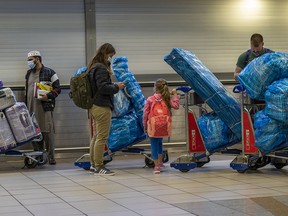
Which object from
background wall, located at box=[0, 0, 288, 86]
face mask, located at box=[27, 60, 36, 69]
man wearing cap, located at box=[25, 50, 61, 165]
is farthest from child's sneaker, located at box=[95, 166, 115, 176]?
background wall, located at box=[0, 0, 288, 86]

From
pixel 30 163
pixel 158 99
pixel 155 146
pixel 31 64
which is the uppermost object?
pixel 31 64

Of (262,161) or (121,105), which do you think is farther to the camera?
(121,105)

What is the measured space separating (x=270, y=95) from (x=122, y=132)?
2.46 meters

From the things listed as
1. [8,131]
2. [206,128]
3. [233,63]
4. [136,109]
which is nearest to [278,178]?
[206,128]

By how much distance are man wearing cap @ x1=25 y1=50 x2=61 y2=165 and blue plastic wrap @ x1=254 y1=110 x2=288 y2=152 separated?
12.7ft

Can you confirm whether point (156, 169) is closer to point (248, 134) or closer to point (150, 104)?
point (150, 104)

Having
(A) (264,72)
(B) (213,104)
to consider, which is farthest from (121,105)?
(A) (264,72)

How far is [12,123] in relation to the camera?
36.0 feet

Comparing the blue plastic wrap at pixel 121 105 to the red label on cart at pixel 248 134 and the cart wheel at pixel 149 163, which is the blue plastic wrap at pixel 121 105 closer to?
the cart wheel at pixel 149 163

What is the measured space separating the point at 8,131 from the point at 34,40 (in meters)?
2.48

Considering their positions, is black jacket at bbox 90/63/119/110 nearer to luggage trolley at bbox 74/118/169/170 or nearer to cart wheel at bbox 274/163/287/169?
luggage trolley at bbox 74/118/169/170

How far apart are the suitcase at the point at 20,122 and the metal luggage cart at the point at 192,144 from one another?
2.32 m

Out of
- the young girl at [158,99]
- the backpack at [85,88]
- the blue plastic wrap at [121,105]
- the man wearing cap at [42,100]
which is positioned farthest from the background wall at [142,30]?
the young girl at [158,99]

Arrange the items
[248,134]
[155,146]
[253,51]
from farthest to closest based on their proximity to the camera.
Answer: [253,51] → [155,146] → [248,134]
